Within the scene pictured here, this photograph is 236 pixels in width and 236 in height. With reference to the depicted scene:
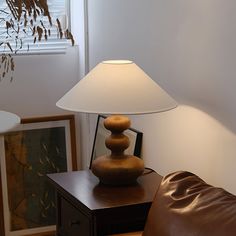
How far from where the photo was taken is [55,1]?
353 cm

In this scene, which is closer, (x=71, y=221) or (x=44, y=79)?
(x=71, y=221)

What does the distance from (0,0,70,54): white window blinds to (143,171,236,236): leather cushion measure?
5.67ft

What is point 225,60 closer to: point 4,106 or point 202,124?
point 202,124

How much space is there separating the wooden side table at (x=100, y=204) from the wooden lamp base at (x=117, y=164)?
4 centimetres

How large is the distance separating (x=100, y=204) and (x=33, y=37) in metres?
1.64

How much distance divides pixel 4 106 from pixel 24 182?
0.49 metres

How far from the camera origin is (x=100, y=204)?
212 cm

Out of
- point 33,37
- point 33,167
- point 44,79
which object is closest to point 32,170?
point 33,167

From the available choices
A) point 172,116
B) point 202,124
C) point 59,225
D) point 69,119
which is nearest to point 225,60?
point 202,124

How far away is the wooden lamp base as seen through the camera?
2.27m

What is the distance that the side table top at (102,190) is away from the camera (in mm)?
2152

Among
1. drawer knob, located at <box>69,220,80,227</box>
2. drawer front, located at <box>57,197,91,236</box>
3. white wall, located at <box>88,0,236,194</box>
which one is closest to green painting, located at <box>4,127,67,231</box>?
white wall, located at <box>88,0,236,194</box>

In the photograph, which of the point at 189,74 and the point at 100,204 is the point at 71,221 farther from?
the point at 189,74

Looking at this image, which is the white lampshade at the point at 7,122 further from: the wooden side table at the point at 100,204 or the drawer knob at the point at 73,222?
the drawer knob at the point at 73,222
